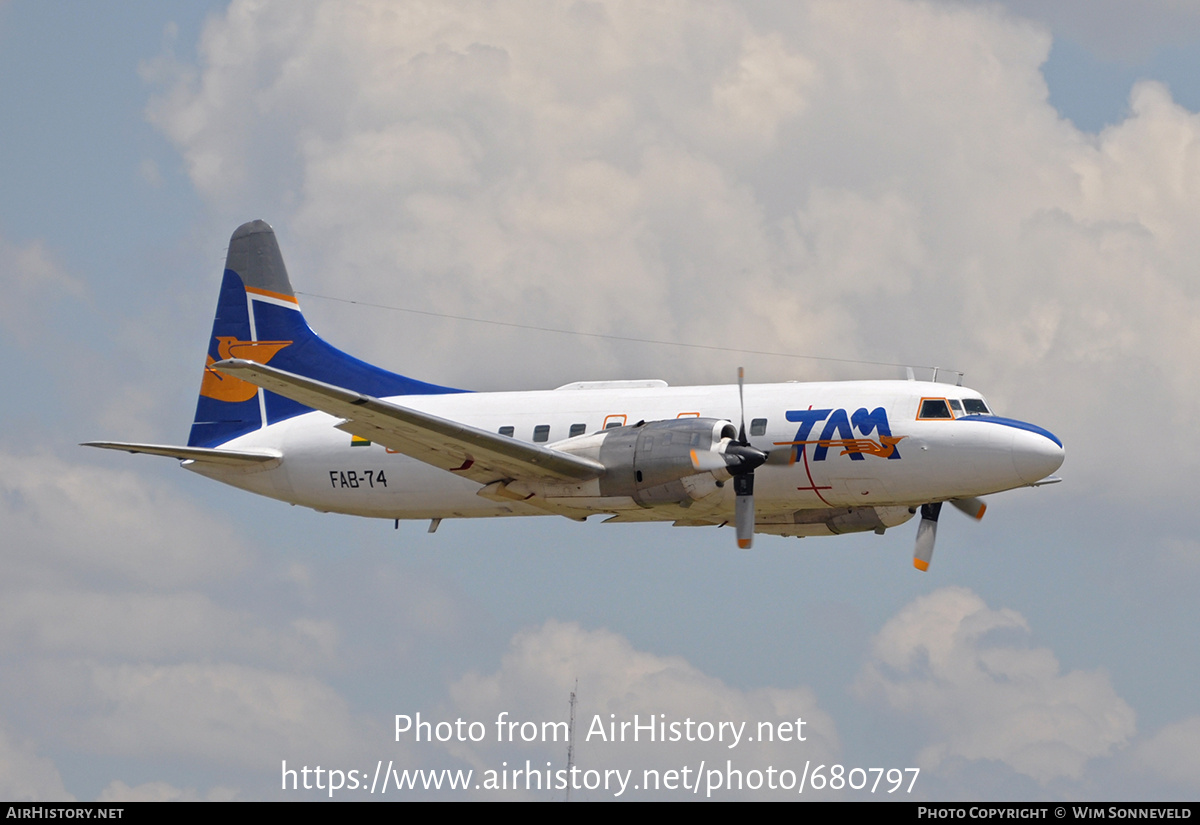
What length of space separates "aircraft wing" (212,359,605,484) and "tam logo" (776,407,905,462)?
162 inches

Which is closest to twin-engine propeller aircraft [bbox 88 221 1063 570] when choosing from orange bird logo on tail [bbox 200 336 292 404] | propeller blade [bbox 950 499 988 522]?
propeller blade [bbox 950 499 988 522]

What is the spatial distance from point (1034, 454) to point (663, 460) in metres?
6.98

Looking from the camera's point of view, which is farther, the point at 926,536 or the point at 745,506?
the point at 926,536

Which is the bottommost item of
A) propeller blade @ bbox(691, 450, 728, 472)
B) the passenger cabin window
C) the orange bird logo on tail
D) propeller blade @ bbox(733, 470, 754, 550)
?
propeller blade @ bbox(733, 470, 754, 550)

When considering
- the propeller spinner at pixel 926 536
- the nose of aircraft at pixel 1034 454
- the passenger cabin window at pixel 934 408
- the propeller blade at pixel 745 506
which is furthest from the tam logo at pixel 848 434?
the propeller spinner at pixel 926 536

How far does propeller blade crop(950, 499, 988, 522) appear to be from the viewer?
1340 inches

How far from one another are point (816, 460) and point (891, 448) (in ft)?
4.77

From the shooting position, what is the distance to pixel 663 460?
96.8 ft

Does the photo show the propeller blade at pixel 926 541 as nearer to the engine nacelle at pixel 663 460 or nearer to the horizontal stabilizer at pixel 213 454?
the engine nacelle at pixel 663 460

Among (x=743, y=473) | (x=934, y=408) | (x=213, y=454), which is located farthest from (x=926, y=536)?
(x=213, y=454)

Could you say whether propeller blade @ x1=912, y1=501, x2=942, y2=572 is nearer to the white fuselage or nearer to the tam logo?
the white fuselage

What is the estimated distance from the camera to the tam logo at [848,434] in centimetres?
3008

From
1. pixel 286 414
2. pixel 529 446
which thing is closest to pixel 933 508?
pixel 529 446

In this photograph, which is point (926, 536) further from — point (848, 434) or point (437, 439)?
point (437, 439)
